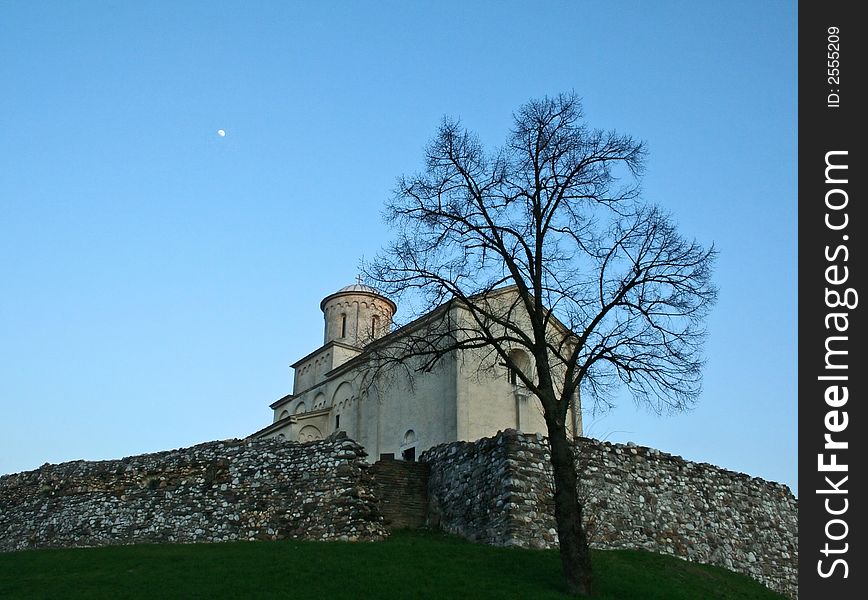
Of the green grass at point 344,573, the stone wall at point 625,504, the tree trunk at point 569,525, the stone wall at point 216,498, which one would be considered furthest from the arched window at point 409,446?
the tree trunk at point 569,525

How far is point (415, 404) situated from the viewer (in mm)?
33969

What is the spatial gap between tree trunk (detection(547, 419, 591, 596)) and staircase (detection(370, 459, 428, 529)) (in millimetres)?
6781

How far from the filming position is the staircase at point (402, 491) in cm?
2136

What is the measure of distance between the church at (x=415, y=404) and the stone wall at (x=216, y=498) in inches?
140

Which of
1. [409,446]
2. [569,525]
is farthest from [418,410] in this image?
[569,525]

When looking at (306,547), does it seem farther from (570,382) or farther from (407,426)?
(407,426)

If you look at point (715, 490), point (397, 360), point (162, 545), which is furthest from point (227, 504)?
point (715, 490)

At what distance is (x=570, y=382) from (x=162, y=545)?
10.5m

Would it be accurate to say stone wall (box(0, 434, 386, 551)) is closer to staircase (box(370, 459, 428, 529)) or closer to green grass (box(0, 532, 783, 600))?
staircase (box(370, 459, 428, 529))

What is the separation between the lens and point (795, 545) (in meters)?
24.7

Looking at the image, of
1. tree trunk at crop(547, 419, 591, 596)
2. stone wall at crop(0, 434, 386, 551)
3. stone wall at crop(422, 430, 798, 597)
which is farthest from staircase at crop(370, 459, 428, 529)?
tree trunk at crop(547, 419, 591, 596)

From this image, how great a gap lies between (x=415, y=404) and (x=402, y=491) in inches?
471

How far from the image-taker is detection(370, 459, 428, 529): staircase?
21.4m

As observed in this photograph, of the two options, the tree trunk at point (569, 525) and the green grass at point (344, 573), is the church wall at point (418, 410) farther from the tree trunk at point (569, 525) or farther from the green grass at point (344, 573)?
the tree trunk at point (569, 525)
